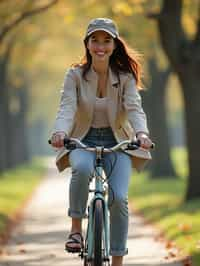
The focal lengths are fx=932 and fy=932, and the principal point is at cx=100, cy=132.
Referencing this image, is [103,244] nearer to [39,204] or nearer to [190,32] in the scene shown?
[39,204]

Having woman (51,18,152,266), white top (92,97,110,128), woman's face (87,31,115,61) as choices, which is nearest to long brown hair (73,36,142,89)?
woman (51,18,152,266)

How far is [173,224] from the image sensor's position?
13617mm

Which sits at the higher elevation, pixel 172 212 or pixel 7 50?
pixel 7 50

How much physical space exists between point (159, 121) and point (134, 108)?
23.3m

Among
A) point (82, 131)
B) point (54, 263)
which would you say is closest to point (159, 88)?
point (54, 263)

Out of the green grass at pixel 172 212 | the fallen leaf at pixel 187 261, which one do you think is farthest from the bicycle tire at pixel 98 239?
the fallen leaf at pixel 187 261

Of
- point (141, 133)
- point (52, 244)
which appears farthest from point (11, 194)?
point (141, 133)

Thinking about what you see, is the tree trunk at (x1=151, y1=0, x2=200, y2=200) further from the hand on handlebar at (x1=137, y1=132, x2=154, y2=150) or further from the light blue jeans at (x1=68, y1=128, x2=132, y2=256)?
the hand on handlebar at (x1=137, y1=132, x2=154, y2=150)

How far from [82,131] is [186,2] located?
1523 cm

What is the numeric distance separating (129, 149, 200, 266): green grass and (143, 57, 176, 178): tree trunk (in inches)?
130

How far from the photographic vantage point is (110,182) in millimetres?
6902

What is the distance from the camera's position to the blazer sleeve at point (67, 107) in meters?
6.84

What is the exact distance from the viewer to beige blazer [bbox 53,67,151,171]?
7008 mm

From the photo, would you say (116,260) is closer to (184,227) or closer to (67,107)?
(67,107)
